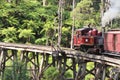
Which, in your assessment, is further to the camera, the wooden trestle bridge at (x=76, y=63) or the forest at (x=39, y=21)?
the forest at (x=39, y=21)

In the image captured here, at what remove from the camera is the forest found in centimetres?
3616

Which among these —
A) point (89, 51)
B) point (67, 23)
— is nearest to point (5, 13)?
point (67, 23)

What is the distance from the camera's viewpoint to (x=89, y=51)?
19250 millimetres

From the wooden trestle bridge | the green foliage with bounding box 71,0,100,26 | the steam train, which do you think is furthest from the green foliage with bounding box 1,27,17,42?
the steam train

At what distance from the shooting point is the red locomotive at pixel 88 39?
62.6ft

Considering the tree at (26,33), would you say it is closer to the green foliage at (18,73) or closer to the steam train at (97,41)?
the green foliage at (18,73)

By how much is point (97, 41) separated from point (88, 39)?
58cm

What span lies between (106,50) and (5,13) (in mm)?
22395

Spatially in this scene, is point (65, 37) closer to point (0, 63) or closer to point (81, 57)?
point (0, 63)

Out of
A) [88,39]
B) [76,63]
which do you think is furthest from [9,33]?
[88,39]

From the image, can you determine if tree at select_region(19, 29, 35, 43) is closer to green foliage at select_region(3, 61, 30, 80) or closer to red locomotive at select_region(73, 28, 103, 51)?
green foliage at select_region(3, 61, 30, 80)

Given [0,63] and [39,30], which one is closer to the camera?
[0,63]

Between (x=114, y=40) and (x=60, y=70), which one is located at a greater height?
(x=114, y=40)

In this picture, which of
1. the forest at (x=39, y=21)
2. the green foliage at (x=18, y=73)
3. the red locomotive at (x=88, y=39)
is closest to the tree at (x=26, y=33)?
the forest at (x=39, y=21)
